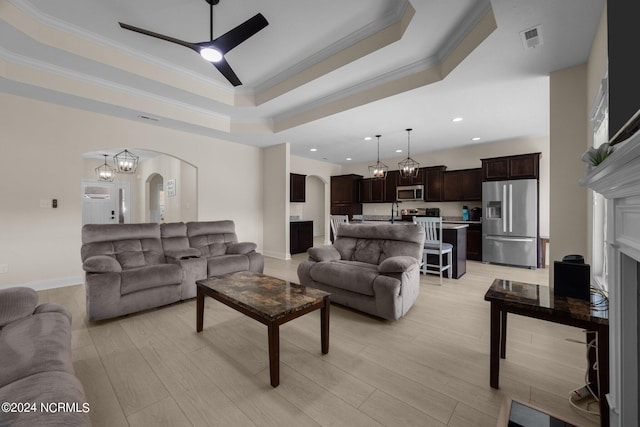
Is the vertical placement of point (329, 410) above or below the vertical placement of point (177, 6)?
below

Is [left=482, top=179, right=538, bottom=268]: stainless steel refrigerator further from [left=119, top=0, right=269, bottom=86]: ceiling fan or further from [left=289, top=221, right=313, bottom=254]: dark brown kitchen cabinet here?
[left=119, top=0, right=269, bottom=86]: ceiling fan

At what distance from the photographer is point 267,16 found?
106 inches

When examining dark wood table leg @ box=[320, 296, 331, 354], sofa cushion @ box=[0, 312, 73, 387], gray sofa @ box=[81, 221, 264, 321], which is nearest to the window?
dark wood table leg @ box=[320, 296, 331, 354]

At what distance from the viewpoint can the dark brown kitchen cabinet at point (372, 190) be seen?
8.00 metres

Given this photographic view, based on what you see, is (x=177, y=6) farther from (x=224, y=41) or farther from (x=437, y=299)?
(x=437, y=299)

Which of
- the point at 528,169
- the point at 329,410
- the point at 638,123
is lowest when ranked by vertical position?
the point at 329,410

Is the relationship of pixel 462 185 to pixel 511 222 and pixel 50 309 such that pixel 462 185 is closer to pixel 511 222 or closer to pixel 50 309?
pixel 511 222

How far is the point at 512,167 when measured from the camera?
17.6ft

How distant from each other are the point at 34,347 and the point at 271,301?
128 centimetres

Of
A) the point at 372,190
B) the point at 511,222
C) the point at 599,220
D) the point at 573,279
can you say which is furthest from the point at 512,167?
the point at 573,279

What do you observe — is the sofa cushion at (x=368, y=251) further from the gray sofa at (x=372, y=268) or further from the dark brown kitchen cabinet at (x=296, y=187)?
the dark brown kitchen cabinet at (x=296, y=187)

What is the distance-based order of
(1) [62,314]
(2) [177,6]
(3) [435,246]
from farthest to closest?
(3) [435,246], (2) [177,6], (1) [62,314]

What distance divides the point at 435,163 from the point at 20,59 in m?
7.90

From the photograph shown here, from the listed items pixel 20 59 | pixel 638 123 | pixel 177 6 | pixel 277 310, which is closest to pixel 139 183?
pixel 20 59
